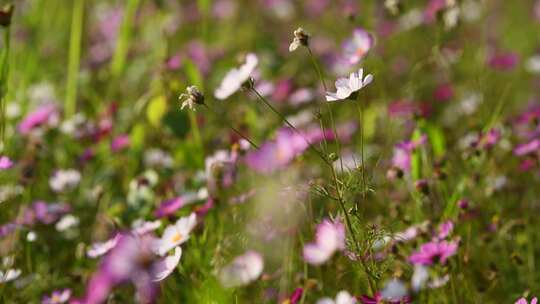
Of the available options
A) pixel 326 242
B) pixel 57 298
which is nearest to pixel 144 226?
pixel 57 298

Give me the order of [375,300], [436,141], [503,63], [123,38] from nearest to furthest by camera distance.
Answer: [375,300] → [436,141] → [123,38] → [503,63]

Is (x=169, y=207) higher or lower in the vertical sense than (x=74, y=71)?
lower

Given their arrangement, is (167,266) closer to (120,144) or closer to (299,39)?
(299,39)

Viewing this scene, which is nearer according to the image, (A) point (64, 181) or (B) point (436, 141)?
(B) point (436, 141)

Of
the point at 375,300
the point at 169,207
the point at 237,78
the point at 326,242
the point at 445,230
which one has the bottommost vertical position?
the point at 375,300

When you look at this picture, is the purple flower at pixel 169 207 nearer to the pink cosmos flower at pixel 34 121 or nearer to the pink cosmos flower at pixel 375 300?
the pink cosmos flower at pixel 375 300

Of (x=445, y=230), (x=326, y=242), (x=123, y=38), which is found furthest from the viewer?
(x=123, y=38)

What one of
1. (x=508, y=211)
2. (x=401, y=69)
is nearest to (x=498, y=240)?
(x=508, y=211)

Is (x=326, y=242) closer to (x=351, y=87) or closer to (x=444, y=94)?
(x=351, y=87)
